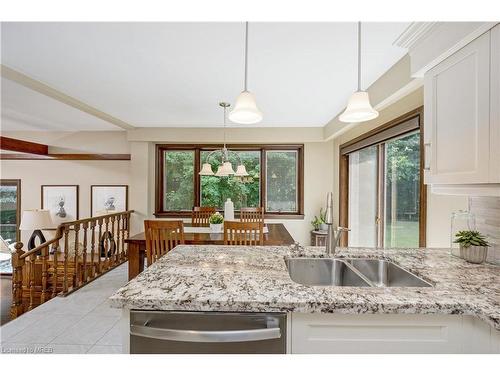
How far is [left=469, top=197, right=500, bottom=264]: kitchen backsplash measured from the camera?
1.51 metres

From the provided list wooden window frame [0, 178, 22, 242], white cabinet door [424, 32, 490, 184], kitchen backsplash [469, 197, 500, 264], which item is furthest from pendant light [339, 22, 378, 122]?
wooden window frame [0, 178, 22, 242]

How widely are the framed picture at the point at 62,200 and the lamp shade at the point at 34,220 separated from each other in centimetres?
55

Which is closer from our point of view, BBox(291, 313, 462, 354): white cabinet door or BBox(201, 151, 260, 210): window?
BBox(291, 313, 462, 354): white cabinet door

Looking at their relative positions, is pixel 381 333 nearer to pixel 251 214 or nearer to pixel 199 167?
pixel 251 214

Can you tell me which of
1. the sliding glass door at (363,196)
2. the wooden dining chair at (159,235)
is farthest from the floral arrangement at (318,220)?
the wooden dining chair at (159,235)

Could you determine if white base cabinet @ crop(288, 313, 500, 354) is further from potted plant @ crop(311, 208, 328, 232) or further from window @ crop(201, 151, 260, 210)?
window @ crop(201, 151, 260, 210)

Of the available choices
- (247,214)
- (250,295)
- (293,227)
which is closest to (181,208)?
(247,214)

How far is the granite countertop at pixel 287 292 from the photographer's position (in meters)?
0.99

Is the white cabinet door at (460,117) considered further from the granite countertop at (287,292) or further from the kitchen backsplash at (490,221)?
the granite countertop at (287,292)

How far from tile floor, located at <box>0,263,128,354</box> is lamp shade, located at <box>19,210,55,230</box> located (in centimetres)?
229

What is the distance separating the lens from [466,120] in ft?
4.25

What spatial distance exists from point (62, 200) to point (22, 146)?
118 centimetres

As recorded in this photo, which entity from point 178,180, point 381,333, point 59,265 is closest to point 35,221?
point 59,265
